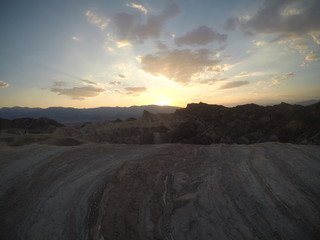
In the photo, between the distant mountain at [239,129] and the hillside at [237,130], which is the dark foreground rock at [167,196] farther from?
the distant mountain at [239,129]

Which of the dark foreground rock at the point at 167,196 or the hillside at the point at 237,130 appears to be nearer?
the dark foreground rock at the point at 167,196

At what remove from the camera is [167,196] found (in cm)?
575

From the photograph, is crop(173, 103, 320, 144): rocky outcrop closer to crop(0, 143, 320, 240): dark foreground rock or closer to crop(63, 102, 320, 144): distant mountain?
crop(63, 102, 320, 144): distant mountain

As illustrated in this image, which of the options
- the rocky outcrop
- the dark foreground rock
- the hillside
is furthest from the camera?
the hillside

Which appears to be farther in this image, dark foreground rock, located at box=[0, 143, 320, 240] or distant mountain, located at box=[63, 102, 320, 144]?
distant mountain, located at box=[63, 102, 320, 144]

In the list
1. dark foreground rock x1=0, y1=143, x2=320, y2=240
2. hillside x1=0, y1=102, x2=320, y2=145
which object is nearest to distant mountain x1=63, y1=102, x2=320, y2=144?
hillside x1=0, y1=102, x2=320, y2=145

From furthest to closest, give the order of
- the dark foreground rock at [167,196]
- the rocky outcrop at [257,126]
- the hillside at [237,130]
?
1. the hillside at [237,130]
2. the rocky outcrop at [257,126]
3. the dark foreground rock at [167,196]

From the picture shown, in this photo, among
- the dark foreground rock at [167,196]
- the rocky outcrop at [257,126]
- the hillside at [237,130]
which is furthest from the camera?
the hillside at [237,130]

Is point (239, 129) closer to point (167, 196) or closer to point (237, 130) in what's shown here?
point (237, 130)

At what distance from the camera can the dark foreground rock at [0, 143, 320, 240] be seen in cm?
465

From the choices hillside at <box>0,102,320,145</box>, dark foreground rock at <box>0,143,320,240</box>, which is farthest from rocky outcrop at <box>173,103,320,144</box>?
dark foreground rock at <box>0,143,320,240</box>

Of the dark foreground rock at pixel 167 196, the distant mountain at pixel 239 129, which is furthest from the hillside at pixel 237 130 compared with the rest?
the dark foreground rock at pixel 167 196

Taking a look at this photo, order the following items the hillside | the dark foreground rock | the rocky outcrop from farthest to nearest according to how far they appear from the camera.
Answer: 1. the hillside
2. the rocky outcrop
3. the dark foreground rock

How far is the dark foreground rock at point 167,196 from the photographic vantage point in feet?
15.3
